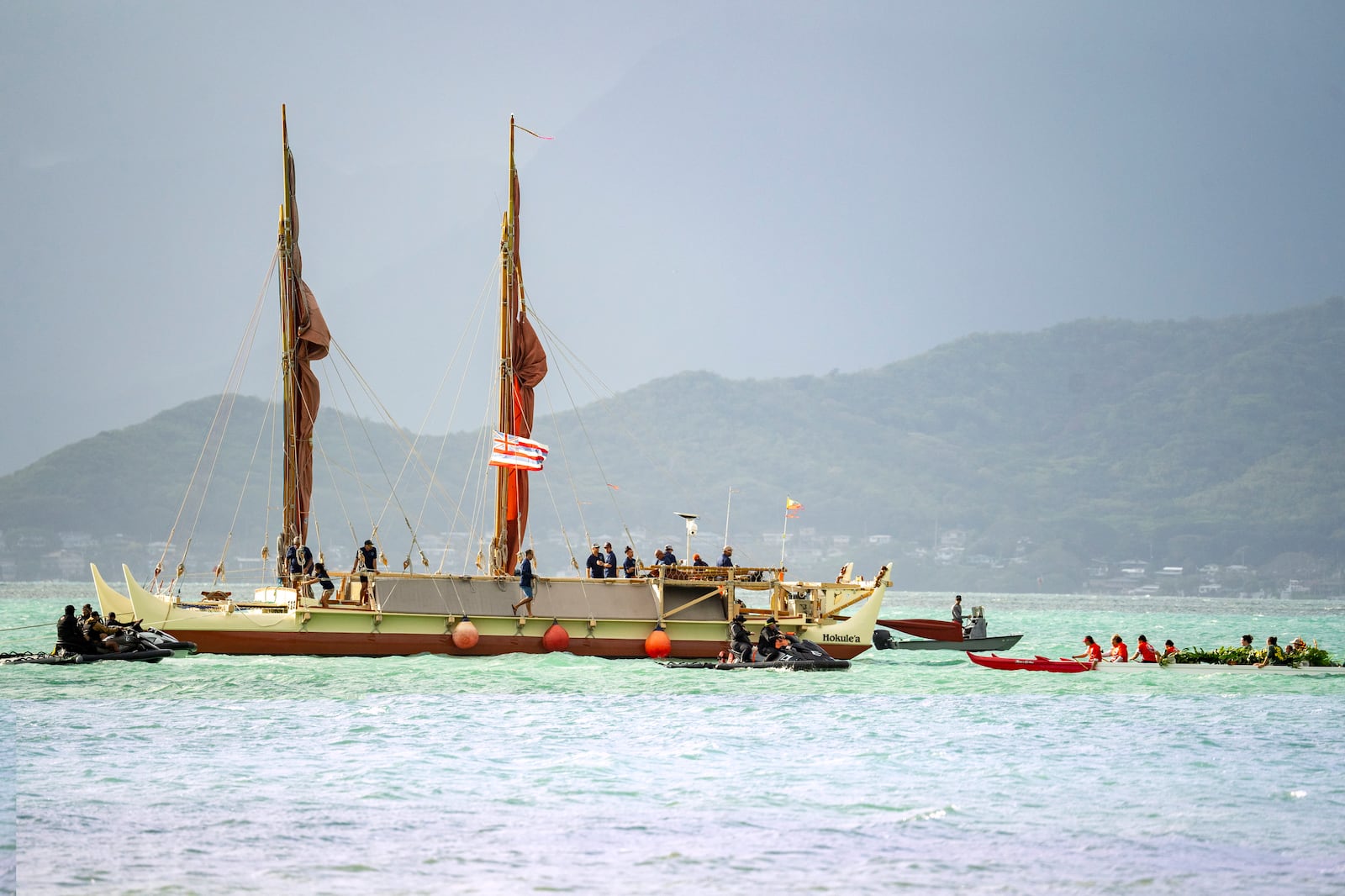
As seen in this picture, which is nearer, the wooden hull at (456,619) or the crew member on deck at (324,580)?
the wooden hull at (456,619)

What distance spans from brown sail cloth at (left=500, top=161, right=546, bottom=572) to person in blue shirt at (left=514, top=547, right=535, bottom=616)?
12.9ft

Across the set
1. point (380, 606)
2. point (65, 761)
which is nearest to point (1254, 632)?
point (380, 606)

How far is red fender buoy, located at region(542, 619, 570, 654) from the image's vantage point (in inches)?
1705

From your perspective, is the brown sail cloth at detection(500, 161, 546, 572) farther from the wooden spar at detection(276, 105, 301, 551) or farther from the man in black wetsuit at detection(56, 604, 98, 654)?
the man in black wetsuit at detection(56, 604, 98, 654)

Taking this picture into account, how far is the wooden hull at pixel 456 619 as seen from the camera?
139 feet

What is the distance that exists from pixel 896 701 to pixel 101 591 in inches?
988

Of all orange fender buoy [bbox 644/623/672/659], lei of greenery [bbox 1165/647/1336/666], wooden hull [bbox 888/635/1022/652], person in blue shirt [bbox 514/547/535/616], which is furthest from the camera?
wooden hull [bbox 888/635/1022/652]

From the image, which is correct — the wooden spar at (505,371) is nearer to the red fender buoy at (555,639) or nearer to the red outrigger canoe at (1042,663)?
the red fender buoy at (555,639)

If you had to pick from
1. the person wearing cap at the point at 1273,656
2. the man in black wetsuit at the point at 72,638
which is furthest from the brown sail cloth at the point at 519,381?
the person wearing cap at the point at 1273,656

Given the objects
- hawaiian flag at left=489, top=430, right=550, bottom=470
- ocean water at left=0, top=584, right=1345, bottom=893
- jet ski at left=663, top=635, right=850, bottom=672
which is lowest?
ocean water at left=0, top=584, right=1345, bottom=893

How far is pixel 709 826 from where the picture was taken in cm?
2052

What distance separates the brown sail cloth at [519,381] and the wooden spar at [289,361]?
7262 mm

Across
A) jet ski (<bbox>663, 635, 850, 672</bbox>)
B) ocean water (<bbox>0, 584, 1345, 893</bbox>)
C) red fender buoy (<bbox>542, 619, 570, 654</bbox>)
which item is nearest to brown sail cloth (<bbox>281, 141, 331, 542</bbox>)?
ocean water (<bbox>0, 584, 1345, 893</bbox>)

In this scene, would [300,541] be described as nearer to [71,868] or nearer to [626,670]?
[626,670]
